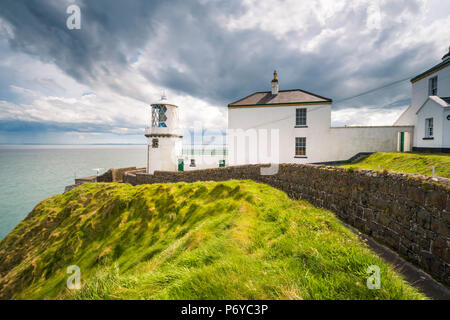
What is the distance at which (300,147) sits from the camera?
18797mm

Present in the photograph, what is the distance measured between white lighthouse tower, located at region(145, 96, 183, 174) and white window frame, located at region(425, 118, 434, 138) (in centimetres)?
2566

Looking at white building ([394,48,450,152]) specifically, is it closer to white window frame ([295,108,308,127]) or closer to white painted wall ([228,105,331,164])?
white painted wall ([228,105,331,164])

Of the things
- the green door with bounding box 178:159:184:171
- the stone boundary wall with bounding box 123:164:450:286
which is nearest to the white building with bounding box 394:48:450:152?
the stone boundary wall with bounding box 123:164:450:286

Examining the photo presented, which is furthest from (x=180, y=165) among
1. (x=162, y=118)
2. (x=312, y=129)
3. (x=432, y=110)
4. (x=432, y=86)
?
(x=432, y=86)

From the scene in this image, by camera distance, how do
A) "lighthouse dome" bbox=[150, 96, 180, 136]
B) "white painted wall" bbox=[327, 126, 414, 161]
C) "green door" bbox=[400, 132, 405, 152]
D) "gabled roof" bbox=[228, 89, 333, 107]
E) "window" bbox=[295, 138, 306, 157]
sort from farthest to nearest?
"lighthouse dome" bbox=[150, 96, 180, 136], "window" bbox=[295, 138, 306, 157], "gabled roof" bbox=[228, 89, 333, 107], "white painted wall" bbox=[327, 126, 414, 161], "green door" bbox=[400, 132, 405, 152]

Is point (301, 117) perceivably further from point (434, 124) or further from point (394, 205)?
point (394, 205)

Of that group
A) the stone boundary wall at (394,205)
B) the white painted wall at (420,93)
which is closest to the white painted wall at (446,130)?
the white painted wall at (420,93)

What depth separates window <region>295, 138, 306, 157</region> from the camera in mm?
18719

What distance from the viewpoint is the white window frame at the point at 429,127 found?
14.7 meters

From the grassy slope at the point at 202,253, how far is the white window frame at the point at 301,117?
13240 mm

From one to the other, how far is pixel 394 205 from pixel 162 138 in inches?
968

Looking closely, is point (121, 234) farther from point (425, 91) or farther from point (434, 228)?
point (425, 91)

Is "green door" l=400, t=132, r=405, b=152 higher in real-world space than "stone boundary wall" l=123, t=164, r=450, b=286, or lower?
higher
